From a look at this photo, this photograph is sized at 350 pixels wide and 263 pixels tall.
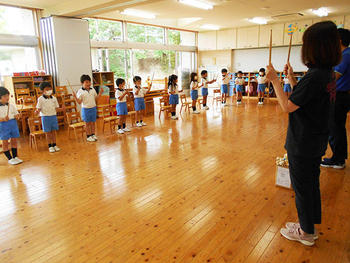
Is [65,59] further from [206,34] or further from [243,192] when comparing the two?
[206,34]

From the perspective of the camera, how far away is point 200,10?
8.91 m

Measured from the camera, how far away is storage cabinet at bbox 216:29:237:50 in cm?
1343

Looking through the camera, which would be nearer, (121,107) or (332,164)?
(332,164)

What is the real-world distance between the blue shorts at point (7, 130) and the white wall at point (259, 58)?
38.2 feet

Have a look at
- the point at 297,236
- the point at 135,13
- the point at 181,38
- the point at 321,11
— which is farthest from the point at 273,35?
the point at 297,236

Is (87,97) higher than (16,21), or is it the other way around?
(16,21)

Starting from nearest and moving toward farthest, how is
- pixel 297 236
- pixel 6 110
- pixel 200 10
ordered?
pixel 297 236 < pixel 6 110 < pixel 200 10

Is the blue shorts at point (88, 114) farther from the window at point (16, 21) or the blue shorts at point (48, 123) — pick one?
the window at point (16, 21)

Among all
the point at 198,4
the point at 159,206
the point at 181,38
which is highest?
the point at 198,4

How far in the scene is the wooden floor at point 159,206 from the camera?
230 centimetres

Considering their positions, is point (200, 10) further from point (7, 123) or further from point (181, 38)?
point (7, 123)

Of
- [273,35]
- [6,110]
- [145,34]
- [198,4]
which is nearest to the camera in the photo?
[6,110]

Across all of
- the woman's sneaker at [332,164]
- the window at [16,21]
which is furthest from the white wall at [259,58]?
the window at [16,21]

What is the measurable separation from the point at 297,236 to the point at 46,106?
15.8 ft
